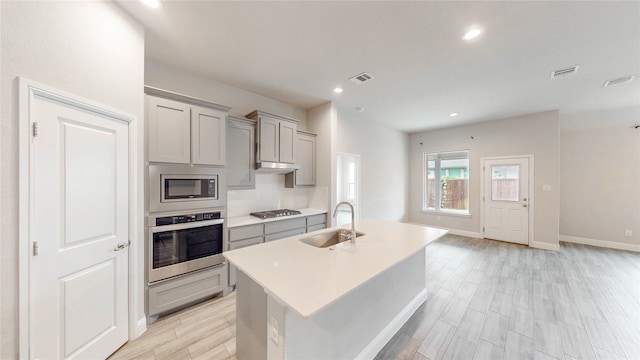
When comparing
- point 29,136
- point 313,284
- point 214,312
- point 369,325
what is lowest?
point 214,312

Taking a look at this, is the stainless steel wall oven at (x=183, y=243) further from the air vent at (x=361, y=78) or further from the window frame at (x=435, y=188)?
the window frame at (x=435, y=188)

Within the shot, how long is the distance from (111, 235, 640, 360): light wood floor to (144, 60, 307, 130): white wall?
8.71 ft

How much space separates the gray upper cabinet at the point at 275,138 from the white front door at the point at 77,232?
160 centimetres

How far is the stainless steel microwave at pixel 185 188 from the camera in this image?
214cm

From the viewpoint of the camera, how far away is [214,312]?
2.33 metres

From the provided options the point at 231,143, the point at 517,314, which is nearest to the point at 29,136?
the point at 231,143

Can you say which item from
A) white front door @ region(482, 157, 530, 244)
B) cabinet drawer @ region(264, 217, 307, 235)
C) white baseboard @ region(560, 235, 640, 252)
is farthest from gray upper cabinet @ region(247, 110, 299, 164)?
white baseboard @ region(560, 235, 640, 252)

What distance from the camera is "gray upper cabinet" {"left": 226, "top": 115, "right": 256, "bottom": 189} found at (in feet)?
9.59

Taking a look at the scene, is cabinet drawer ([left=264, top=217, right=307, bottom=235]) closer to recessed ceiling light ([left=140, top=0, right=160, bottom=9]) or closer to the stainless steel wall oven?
the stainless steel wall oven

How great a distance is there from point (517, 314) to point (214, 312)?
10.7ft

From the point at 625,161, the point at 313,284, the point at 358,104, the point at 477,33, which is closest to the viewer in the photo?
the point at 313,284

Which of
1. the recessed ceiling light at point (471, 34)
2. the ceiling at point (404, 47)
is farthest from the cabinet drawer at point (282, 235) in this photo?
the recessed ceiling light at point (471, 34)

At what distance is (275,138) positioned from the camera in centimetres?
335

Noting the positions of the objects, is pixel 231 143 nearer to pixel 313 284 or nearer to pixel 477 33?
pixel 313 284
